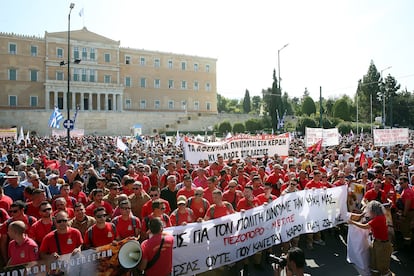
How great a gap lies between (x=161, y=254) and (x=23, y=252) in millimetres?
1697

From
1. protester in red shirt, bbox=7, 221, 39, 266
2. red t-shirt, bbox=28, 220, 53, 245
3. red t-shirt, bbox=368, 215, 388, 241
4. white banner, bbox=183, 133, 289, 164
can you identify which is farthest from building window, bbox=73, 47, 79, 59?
red t-shirt, bbox=368, 215, 388, 241

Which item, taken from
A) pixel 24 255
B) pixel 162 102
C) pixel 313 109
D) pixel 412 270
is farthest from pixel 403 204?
pixel 162 102

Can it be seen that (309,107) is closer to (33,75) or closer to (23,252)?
(33,75)

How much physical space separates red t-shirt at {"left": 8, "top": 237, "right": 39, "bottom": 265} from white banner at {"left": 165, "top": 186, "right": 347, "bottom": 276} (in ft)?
5.69

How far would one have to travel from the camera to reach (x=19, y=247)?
15.6ft

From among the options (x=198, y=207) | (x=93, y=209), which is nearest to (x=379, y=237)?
(x=198, y=207)

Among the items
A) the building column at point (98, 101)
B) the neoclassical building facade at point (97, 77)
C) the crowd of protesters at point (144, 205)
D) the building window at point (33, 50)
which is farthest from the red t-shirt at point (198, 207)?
the building window at point (33, 50)

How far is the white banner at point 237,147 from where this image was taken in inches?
460

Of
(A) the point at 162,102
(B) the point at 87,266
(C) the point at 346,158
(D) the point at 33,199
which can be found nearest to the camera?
(B) the point at 87,266

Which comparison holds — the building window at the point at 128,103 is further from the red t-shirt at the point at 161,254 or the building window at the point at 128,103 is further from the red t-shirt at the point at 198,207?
the red t-shirt at the point at 161,254

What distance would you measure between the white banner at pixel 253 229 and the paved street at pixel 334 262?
0.48m

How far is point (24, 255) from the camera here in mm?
4711

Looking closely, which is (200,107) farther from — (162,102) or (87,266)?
(87,266)

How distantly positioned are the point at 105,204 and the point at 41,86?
66.0 meters
